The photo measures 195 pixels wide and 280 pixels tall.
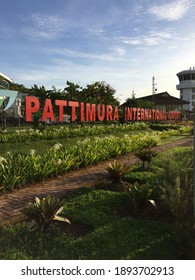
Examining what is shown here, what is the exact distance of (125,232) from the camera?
4367 millimetres

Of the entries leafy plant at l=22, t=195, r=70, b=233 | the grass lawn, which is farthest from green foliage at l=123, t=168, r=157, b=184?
leafy plant at l=22, t=195, r=70, b=233

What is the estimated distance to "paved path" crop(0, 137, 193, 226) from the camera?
16.4ft

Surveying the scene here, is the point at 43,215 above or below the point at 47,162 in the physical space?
below

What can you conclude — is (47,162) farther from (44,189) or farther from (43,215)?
(43,215)

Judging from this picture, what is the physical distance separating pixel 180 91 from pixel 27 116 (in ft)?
283

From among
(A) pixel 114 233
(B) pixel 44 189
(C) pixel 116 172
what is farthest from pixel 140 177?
(A) pixel 114 233

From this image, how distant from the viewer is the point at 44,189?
655 cm

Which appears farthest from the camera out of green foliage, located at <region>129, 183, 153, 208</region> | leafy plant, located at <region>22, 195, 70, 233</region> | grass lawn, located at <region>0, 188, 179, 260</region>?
green foliage, located at <region>129, 183, 153, 208</region>

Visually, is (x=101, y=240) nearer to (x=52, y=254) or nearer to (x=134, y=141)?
(x=52, y=254)

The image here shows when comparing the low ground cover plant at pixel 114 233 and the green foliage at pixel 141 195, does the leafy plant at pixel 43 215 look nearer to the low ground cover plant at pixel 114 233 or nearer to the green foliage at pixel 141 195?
the low ground cover plant at pixel 114 233

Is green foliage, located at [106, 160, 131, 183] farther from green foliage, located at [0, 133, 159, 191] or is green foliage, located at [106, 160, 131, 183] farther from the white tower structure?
the white tower structure

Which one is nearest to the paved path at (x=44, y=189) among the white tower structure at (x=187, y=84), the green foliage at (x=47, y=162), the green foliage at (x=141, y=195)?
the green foliage at (x=47, y=162)

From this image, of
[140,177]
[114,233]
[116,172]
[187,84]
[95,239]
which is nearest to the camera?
[95,239]
